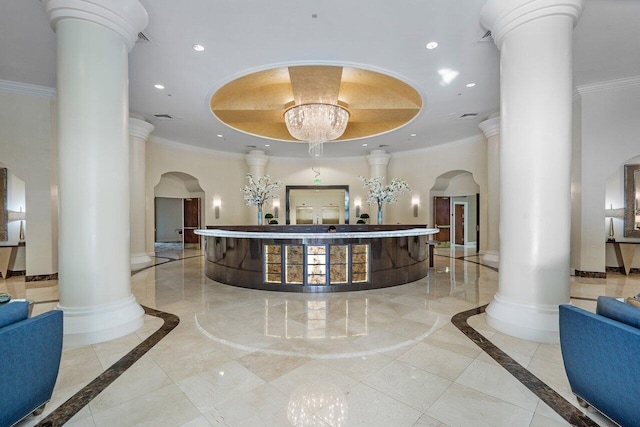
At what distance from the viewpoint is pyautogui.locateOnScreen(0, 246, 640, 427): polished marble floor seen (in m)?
2.07

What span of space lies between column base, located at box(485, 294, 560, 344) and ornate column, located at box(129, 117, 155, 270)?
27.7 feet

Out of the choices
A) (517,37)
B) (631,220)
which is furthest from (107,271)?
(631,220)

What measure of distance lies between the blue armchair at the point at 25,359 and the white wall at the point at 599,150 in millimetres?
8761

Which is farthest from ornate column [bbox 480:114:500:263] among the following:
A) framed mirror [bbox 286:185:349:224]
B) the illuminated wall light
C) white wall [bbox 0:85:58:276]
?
white wall [bbox 0:85:58:276]

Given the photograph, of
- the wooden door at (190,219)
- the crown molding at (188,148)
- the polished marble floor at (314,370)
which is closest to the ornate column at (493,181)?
the polished marble floor at (314,370)

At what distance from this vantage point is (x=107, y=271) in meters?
3.45

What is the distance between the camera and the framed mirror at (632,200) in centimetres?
686

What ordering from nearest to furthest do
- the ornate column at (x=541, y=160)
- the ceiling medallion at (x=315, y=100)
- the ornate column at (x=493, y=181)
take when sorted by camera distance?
1. the ornate column at (x=541, y=160)
2. the ceiling medallion at (x=315, y=100)
3. the ornate column at (x=493, y=181)

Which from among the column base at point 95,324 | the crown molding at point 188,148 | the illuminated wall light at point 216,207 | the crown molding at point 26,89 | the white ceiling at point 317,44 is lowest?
the column base at point 95,324

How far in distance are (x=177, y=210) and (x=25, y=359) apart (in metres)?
15.3

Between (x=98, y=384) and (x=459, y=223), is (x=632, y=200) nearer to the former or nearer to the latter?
(x=459, y=223)

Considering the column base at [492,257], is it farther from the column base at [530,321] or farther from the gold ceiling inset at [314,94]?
the column base at [530,321]

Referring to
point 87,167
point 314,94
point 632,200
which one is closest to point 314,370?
point 87,167

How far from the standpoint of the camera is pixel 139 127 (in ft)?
26.7
